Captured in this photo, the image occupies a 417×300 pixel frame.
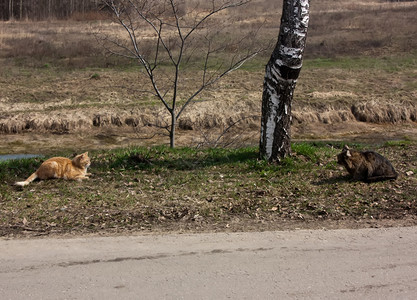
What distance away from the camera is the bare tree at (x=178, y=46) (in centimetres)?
1249

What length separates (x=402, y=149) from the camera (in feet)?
36.0

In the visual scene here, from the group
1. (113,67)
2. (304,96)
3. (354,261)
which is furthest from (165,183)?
(113,67)

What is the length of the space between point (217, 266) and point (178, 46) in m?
9.66

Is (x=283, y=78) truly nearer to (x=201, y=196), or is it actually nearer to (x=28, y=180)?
(x=201, y=196)

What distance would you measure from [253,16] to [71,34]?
453 inches

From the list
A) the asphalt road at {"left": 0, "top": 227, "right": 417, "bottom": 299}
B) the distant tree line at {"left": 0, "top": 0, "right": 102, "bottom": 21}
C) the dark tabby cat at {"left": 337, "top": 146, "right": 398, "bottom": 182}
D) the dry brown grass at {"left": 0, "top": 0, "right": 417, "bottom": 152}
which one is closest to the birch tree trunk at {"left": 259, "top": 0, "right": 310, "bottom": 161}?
the dark tabby cat at {"left": 337, "top": 146, "right": 398, "bottom": 182}

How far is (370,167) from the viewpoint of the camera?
844cm

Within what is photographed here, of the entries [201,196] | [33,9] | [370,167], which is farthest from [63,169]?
[33,9]

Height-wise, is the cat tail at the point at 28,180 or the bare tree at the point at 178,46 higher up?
the bare tree at the point at 178,46

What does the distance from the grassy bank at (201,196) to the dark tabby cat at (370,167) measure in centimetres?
15

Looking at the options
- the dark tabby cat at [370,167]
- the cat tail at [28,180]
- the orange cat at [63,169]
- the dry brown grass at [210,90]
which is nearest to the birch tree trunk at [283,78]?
the dark tabby cat at [370,167]

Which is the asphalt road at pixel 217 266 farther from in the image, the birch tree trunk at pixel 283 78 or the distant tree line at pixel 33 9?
the distant tree line at pixel 33 9

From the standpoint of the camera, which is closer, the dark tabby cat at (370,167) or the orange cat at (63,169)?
the dark tabby cat at (370,167)

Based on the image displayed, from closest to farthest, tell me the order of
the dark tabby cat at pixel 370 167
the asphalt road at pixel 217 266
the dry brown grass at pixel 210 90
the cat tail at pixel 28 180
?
the asphalt road at pixel 217 266, the cat tail at pixel 28 180, the dark tabby cat at pixel 370 167, the dry brown grass at pixel 210 90
